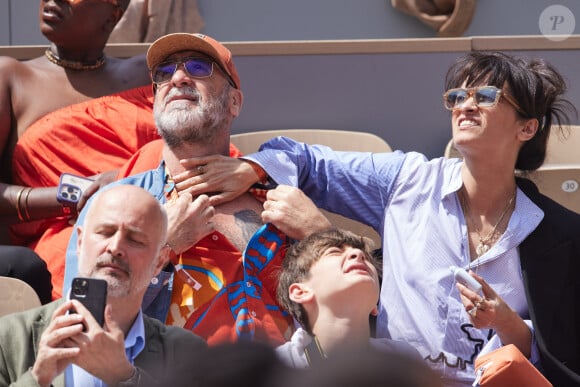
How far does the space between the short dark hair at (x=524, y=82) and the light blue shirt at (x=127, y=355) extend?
1.37 m

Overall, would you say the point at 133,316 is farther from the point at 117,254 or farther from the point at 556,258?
the point at 556,258

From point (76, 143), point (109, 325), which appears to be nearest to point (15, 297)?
point (109, 325)

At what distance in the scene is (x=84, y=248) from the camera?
2283 mm

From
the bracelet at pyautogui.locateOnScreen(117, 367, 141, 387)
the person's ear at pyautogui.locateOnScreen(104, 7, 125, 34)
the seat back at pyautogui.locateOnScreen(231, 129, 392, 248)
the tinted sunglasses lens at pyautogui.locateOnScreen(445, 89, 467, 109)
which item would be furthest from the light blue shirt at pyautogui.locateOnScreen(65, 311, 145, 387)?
the person's ear at pyautogui.locateOnScreen(104, 7, 125, 34)

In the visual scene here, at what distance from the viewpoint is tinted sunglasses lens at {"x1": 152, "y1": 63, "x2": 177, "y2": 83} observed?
315 cm

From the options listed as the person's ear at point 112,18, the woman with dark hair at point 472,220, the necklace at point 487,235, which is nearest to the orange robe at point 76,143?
the person's ear at point 112,18

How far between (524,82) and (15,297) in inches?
63.0

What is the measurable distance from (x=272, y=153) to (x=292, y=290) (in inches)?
26.2

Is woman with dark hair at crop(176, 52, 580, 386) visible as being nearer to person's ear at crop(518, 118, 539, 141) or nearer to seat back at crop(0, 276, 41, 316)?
person's ear at crop(518, 118, 539, 141)

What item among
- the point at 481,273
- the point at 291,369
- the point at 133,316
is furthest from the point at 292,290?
the point at 291,369

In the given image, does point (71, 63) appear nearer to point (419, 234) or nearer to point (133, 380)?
point (419, 234)

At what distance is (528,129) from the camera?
123 inches

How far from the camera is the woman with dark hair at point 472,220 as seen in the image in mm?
2814

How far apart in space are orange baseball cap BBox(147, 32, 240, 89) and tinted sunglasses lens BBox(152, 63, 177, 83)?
0.03 m
